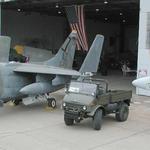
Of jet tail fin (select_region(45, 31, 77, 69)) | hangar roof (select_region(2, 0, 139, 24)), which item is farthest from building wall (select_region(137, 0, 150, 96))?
hangar roof (select_region(2, 0, 139, 24))

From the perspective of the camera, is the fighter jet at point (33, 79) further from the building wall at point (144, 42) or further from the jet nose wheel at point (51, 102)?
the building wall at point (144, 42)

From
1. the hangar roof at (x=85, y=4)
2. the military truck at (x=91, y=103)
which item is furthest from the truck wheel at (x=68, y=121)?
the hangar roof at (x=85, y=4)

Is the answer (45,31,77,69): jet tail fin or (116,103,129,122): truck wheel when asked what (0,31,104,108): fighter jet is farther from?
(116,103,129,122): truck wheel

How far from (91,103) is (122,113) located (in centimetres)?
197

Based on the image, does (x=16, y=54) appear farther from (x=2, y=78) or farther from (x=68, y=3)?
(x=2, y=78)

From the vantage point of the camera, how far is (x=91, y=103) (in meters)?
12.0

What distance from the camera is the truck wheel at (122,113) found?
13430 mm

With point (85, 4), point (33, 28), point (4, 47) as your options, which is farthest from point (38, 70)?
point (33, 28)

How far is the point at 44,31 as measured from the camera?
43.3m

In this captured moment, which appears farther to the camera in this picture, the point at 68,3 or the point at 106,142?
the point at 68,3

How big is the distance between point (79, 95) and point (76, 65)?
1003 inches

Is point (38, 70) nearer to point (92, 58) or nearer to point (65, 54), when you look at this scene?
point (92, 58)

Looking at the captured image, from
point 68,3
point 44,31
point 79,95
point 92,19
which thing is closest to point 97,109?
point 79,95

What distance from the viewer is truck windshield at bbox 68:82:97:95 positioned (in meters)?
12.5
